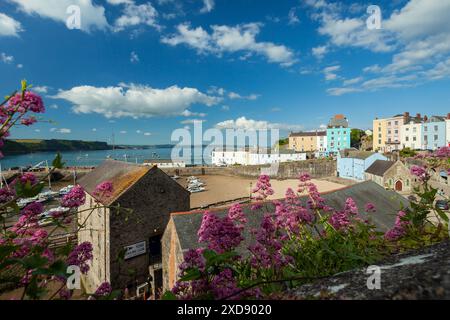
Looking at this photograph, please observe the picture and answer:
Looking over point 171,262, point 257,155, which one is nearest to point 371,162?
point 257,155

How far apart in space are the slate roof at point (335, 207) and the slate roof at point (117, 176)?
467 cm

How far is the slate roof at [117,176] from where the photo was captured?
43.3 feet

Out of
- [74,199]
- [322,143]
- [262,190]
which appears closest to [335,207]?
[262,190]

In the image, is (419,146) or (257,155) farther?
(257,155)

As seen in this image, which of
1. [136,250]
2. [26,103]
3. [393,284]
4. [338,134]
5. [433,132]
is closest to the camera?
[393,284]

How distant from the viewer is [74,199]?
133 inches

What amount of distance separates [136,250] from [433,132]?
72484 millimetres

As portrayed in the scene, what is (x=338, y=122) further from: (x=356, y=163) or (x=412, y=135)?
(x=356, y=163)

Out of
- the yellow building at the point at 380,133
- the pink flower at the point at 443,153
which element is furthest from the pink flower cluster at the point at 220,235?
the yellow building at the point at 380,133

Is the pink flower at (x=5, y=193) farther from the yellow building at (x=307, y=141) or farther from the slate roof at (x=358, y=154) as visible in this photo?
the yellow building at (x=307, y=141)

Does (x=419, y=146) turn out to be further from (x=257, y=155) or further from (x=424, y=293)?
(x=424, y=293)

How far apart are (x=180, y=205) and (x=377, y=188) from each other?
1510 cm
